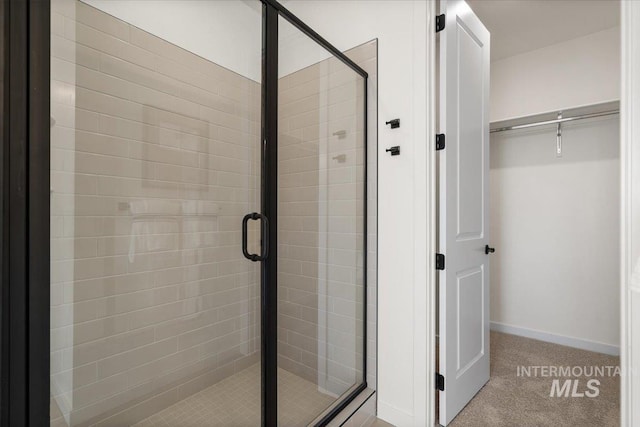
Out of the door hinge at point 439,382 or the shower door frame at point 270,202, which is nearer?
the shower door frame at point 270,202

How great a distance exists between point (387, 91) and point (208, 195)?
1.19 m

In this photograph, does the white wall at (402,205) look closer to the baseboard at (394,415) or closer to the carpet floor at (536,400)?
the baseboard at (394,415)

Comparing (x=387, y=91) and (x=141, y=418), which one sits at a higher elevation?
(x=387, y=91)

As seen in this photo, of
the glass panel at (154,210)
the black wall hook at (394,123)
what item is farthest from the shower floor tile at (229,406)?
the black wall hook at (394,123)

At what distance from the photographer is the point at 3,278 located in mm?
751

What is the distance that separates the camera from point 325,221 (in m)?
1.68

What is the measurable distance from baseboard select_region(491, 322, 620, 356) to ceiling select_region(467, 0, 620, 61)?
2.55m

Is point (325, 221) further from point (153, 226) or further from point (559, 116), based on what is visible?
point (559, 116)

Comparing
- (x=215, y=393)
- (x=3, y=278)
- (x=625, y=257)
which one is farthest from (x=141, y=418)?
(x=625, y=257)

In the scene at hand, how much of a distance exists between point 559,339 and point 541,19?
2647 millimetres

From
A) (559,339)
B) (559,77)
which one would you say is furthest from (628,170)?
(559,339)

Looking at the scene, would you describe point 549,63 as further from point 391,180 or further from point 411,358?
point 411,358

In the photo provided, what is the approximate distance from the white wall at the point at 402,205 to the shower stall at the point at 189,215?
0.35 metres

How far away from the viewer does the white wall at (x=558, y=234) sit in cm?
262
